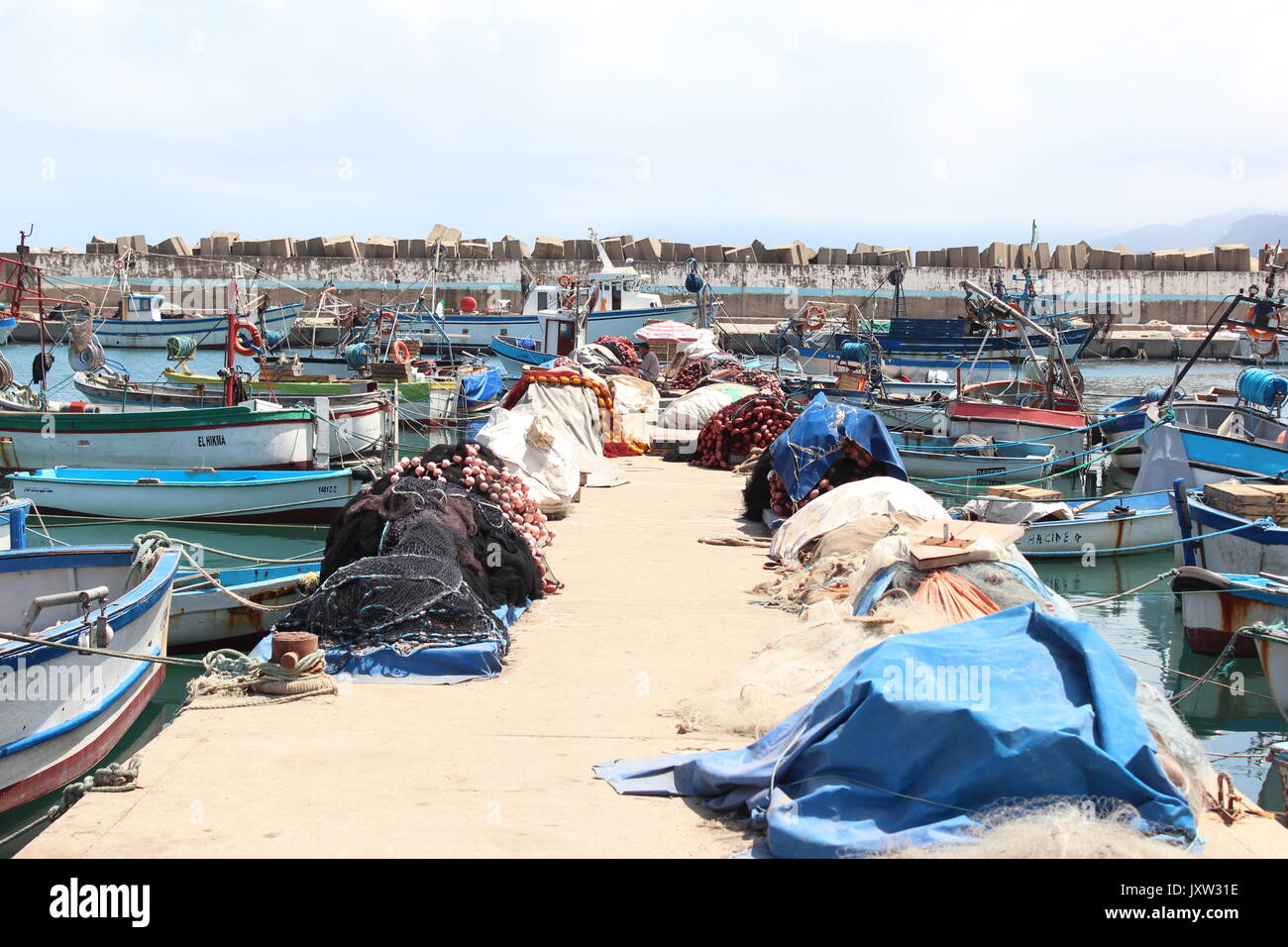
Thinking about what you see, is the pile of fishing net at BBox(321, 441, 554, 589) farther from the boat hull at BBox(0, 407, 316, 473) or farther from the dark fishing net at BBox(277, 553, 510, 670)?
the boat hull at BBox(0, 407, 316, 473)

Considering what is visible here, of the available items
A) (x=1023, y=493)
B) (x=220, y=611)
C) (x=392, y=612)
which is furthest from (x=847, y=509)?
(x=220, y=611)

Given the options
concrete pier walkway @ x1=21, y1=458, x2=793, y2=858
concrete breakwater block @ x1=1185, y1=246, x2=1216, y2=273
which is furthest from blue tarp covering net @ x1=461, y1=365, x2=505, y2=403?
concrete breakwater block @ x1=1185, y1=246, x2=1216, y2=273

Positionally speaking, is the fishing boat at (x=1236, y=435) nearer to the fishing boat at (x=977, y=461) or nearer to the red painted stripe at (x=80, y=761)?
the fishing boat at (x=977, y=461)

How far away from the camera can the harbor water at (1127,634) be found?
26.6 ft

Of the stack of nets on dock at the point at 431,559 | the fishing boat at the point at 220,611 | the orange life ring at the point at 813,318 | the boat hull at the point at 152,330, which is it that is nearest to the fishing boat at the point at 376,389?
the fishing boat at the point at 220,611

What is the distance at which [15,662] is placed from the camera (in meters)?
6.18

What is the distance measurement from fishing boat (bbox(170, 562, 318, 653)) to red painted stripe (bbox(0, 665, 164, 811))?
79 centimetres

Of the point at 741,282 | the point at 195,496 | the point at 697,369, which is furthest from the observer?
the point at 741,282

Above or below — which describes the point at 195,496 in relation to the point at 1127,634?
above

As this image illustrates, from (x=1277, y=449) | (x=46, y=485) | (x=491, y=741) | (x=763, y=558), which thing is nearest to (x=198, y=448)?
(x=46, y=485)

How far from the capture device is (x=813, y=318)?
33.4m

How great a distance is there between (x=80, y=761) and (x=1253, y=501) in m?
9.10

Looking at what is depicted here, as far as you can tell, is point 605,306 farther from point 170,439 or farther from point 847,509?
point 847,509

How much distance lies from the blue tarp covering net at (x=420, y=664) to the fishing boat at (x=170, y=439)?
10.3 m
